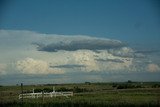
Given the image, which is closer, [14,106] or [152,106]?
[152,106]

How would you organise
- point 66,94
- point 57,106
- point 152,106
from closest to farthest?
point 152,106 → point 57,106 → point 66,94

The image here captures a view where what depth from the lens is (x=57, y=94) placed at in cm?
4153

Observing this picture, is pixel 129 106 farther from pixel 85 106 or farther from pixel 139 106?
pixel 85 106

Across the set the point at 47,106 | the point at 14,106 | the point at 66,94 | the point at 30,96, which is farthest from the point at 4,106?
the point at 66,94

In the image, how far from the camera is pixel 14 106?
66.1 feet

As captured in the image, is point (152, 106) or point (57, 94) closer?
point (152, 106)

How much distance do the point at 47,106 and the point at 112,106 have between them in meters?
3.66

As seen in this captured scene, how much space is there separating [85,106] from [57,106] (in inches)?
63.3

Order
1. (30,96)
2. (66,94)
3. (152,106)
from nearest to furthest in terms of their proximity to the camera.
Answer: (152,106) → (30,96) → (66,94)

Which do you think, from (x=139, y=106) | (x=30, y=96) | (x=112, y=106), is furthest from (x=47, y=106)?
(x=30, y=96)

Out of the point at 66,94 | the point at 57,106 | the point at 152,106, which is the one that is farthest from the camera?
the point at 66,94

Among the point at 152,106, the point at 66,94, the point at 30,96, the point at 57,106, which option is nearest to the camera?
the point at 152,106

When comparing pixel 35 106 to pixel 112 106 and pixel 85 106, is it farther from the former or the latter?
pixel 112 106

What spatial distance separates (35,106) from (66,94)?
20.8 m
